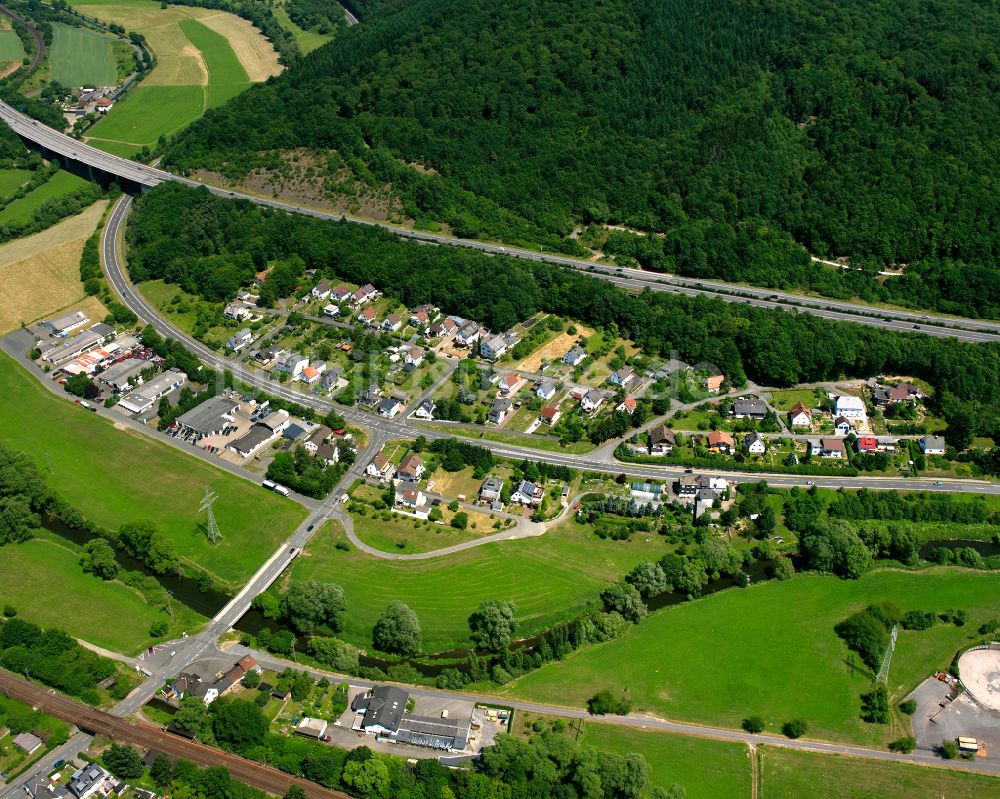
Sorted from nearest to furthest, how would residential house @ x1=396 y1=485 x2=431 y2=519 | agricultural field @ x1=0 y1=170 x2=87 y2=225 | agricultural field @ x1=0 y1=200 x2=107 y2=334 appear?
residential house @ x1=396 y1=485 x2=431 y2=519
agricultural field @ x1=0 y1=200 x2=107 y2=334
agricultural field @ x1=0 y1=170 x2=87 y2=225

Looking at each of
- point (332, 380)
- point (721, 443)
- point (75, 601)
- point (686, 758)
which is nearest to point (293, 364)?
point (332, 380)

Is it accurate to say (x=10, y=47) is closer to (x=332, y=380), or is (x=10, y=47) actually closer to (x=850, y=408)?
(x=332, y=380)

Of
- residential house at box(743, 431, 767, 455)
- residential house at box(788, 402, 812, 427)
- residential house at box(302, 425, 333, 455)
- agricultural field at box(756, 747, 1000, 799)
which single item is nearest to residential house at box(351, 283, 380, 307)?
residential house at box(302, 425, 333, 455)

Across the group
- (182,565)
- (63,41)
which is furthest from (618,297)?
(63,41)

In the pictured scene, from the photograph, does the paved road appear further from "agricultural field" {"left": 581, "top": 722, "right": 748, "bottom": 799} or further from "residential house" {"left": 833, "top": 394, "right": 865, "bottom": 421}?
"residential house" {"left": 833, "top": 394, "right": 865, "bottom": 421}

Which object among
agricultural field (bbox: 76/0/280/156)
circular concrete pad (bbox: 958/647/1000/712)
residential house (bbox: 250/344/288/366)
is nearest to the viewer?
circular concrete pad (bbox: 958/647/1000/712)

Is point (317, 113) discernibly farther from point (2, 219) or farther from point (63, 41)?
point (63, 41)

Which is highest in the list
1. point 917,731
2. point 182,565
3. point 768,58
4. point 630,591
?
point 768,58
